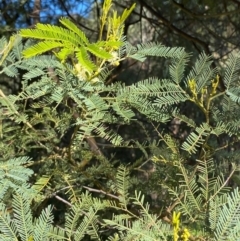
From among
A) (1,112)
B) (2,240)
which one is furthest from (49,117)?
(2,240)

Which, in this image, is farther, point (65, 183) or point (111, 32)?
point (65, 183)

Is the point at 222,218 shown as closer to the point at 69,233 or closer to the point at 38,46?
the point at 69,233

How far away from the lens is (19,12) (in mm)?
2578

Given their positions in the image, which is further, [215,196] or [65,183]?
[65,183]

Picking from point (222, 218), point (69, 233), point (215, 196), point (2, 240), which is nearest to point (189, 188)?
point (215, 196)

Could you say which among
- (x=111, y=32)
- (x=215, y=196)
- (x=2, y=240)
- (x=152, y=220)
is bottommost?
(x=2, y=240)

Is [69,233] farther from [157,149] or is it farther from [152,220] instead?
[157,149]

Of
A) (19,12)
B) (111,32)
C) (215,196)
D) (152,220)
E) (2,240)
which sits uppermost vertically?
(19,12)

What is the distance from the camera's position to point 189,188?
3.09ft

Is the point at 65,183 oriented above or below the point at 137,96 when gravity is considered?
below

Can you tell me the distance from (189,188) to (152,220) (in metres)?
0.11

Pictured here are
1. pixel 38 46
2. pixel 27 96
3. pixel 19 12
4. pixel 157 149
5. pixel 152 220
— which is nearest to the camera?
pixel 38 46

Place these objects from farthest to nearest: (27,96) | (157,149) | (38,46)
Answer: (157,149) → (27,96) → (38,46)

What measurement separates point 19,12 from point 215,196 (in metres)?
1.97
